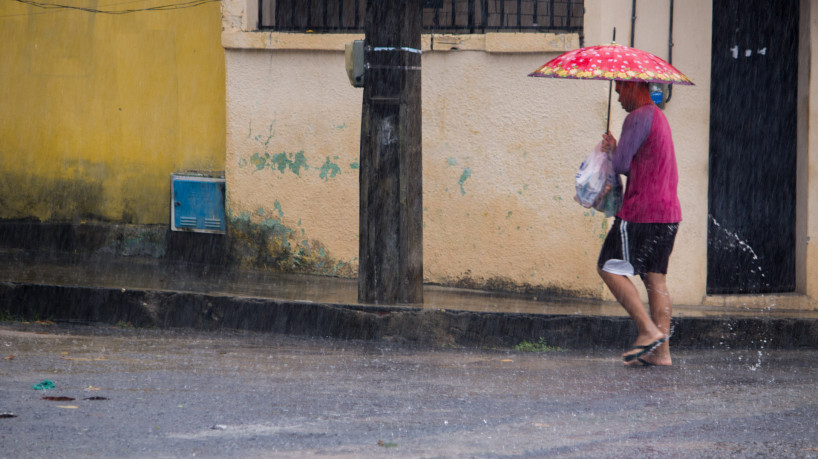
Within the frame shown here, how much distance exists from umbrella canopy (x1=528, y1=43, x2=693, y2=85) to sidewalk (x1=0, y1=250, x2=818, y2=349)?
5.83 ft

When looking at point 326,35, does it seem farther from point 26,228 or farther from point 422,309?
point 26,228

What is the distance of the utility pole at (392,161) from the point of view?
25.8 feet

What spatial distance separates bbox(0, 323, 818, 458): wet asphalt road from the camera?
4.61 meters

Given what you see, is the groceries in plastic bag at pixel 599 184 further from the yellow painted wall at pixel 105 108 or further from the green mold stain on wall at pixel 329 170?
the yellow painted wall at pixel 105 108

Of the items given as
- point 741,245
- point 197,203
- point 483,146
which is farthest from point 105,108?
point 741,245

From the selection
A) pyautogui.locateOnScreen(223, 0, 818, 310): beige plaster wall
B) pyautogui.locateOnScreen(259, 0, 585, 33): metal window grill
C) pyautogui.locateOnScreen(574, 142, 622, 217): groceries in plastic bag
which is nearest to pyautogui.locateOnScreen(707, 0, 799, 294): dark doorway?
pyautogui.locateOnScreen(223, 0, 818, 310): beige plaster wall

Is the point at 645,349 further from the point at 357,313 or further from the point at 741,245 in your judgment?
the point at 741,245

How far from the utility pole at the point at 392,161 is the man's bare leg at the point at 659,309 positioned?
6.26 ft

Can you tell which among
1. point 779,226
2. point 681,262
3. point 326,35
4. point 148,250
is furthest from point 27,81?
point 779,226

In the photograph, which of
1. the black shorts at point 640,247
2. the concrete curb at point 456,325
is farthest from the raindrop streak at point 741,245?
the black shorts at point 640,247

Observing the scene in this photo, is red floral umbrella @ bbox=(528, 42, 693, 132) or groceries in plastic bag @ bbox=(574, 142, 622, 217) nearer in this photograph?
red floral umbrella @ bbox=(528, 42, 693, 132)

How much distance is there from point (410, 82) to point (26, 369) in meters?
3.32

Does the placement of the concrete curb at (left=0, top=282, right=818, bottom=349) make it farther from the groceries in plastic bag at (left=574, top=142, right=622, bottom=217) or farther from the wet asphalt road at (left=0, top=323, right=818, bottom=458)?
the groceries in plastic bag at (left=574, top=142, right=622, bottom=217)

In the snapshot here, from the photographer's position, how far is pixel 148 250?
10562mm
